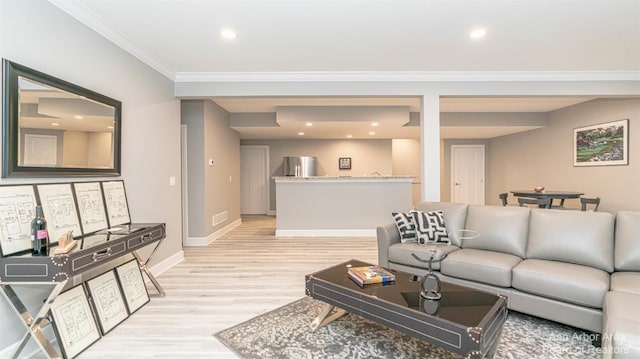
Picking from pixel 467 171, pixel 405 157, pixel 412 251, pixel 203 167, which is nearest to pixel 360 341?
pixel 412 251

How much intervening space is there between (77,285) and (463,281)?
3.12m

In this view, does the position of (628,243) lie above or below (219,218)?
above

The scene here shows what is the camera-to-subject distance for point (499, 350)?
6.46ft

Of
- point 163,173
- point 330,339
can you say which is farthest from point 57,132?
point 330,339

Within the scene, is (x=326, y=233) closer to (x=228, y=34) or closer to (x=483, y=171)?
(x=228, y=34)

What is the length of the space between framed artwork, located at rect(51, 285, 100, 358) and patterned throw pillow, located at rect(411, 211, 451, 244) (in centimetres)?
294

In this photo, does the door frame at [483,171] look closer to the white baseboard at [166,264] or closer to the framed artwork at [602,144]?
the framed artwork at [602,144]

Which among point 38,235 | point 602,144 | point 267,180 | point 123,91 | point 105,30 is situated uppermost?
point 105,30

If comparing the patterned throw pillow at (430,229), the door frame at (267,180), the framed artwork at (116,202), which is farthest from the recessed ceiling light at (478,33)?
the door frame at (267,180)

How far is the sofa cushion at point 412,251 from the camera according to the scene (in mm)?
2846

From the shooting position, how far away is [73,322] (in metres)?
1.98

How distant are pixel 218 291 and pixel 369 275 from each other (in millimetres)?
1672

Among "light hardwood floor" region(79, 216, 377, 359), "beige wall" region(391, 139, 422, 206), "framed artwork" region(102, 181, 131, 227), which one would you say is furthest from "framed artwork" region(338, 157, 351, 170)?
"framed artwork" region(102, 181, 131, 227)

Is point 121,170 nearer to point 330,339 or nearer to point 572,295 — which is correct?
point 330,339
